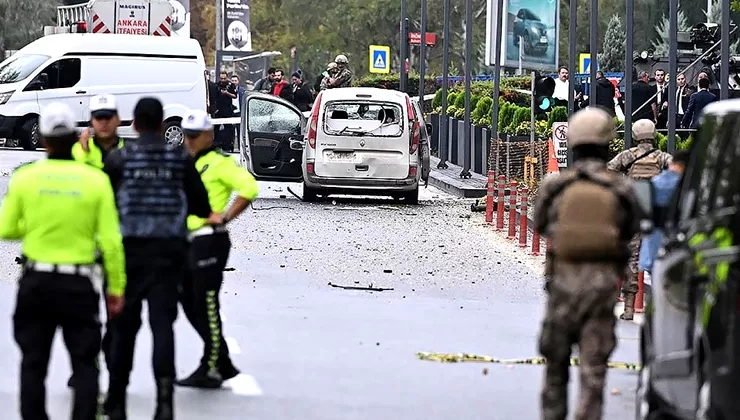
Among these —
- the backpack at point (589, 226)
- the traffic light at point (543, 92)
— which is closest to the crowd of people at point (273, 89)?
the traffic light at point (543, 92)

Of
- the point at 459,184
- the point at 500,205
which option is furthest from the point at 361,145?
the point at 459,184

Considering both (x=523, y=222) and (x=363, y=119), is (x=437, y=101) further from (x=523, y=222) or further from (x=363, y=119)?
(x=523, y=222)

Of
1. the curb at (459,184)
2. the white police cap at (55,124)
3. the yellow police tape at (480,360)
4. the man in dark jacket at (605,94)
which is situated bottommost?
the curb at (459,184)

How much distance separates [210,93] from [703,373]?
36.8m

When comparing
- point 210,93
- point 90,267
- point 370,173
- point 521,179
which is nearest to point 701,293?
point 90,267

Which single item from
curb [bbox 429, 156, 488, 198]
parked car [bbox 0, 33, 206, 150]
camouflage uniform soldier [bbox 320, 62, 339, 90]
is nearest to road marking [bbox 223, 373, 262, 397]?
curb [bbox 429, 156, 488, 198]

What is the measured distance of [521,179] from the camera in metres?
31.6

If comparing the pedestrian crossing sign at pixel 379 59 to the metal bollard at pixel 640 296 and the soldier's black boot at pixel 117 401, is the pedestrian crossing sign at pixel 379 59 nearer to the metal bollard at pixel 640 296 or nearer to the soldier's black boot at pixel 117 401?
the metal bollard at pixel 640 296

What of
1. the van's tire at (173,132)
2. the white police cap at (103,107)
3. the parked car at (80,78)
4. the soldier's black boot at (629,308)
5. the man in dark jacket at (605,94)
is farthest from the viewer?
the van's tire at (173,132)

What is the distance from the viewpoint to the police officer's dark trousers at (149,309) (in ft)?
31.5

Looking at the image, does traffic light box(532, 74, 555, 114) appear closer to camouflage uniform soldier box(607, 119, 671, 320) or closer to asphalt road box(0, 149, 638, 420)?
asphalt road box(0, 149, 638, 420)

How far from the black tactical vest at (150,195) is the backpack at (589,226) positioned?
6.88 feet

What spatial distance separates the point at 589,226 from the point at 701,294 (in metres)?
0.92

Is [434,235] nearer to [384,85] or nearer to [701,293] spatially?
[701,293]
